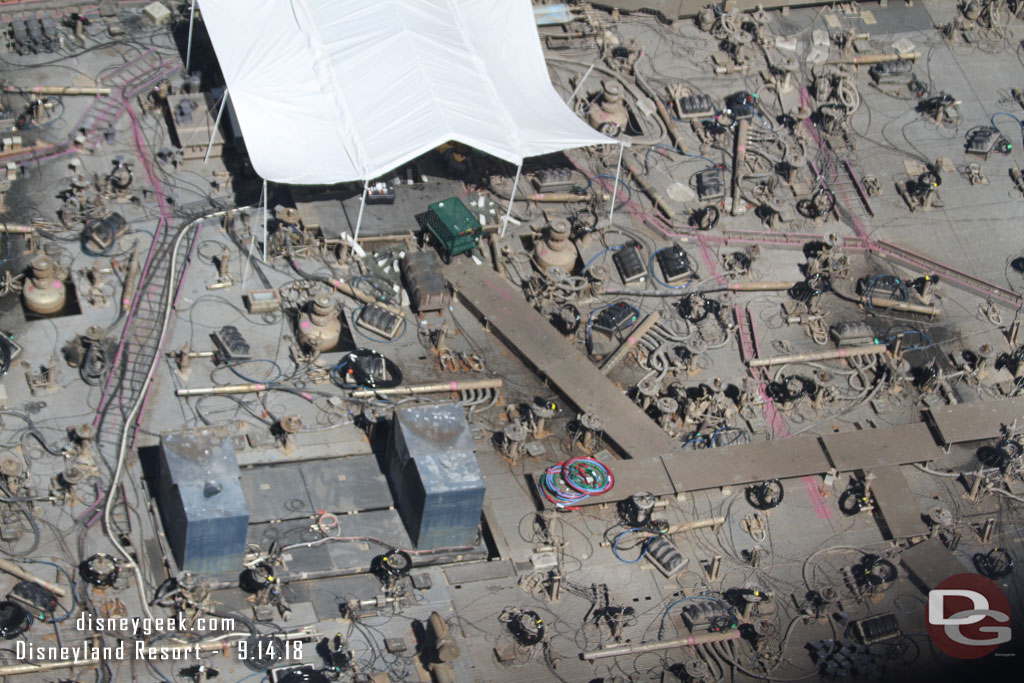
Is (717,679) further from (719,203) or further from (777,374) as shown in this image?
(719,203)

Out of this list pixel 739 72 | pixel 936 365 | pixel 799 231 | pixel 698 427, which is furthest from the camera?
pixel 739 72

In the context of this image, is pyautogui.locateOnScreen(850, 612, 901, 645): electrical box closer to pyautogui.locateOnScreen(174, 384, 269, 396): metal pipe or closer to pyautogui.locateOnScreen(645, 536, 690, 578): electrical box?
pyautogui.locateOnScreen(645, 536, 690, 578): electrical box

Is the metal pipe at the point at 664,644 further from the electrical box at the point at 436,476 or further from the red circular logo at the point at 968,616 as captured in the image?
the red circular logo at the point at 968,616

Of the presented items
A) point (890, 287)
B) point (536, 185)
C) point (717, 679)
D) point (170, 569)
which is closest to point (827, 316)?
point (890, 287)

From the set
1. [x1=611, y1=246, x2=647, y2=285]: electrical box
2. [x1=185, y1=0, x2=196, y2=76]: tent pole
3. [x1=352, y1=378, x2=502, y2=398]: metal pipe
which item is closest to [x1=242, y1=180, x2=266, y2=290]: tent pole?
[x1=352, y1=378, x2=502, y2=398]: metal pipe

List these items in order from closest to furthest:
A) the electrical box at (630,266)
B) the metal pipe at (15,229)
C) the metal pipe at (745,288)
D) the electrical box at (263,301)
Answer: the electrical box at (263,301)
the metal pipe at (15,229)
the electrical box at (630,266)
the metal pipe at (745,288)

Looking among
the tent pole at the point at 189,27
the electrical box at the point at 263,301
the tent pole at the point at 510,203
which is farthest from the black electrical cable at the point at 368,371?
the tent pole at the point at 189,27

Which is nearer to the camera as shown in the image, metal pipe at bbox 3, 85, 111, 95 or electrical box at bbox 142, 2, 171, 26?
metal pipe at bbox 3, 85, 111, 95
